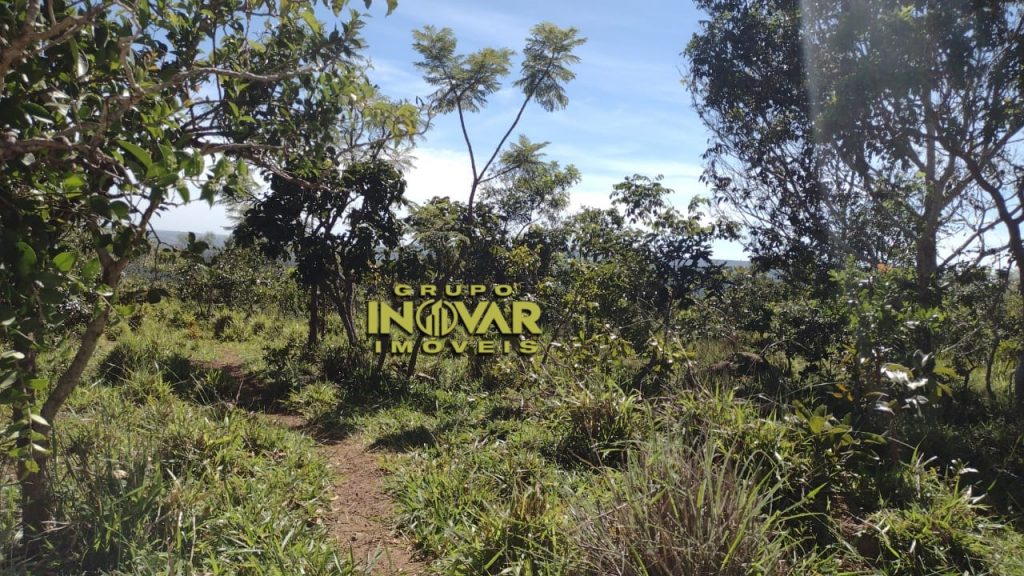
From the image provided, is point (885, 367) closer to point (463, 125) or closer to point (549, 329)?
point (549, 329)

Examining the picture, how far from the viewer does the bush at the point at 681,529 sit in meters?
2.10

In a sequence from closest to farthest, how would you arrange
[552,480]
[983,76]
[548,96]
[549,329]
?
[552,480] → [983,76] → [549,329] → [548,96]

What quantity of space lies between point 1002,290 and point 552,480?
17.9 feet

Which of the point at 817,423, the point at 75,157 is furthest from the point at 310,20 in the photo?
the point at 817,423

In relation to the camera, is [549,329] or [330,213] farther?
[549,329]

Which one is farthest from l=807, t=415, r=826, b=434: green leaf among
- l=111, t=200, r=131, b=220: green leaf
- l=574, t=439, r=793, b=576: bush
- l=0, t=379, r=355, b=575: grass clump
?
l=111, t=200, r=131, b=220: green leaf

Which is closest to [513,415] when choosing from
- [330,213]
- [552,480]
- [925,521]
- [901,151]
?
[552,480]

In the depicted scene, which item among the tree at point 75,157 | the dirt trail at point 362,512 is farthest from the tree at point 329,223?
the tree at point 75,157

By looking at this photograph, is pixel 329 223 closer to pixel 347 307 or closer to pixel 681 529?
pixel 347 307

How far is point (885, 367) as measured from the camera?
3076 millimetres
